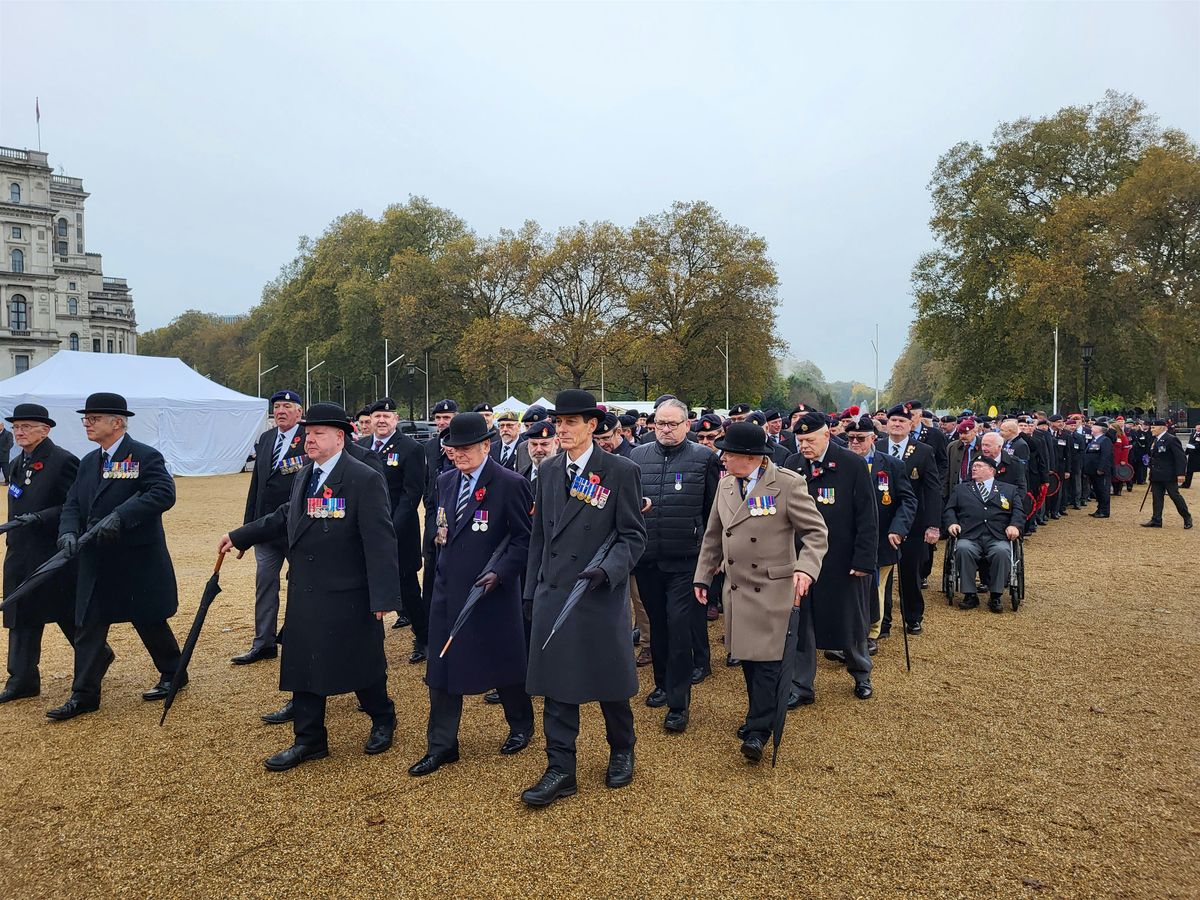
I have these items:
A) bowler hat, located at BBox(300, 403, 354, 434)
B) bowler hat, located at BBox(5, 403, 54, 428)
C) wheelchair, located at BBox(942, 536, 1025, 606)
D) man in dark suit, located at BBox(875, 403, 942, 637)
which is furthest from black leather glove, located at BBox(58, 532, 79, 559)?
wheelchair, located at BBox(942, 536, 1025, 606)

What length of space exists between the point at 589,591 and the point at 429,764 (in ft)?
4.81

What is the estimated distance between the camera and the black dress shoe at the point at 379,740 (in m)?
4.80

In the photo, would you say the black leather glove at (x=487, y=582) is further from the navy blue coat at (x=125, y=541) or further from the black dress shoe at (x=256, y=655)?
the black dress shoe at (x=256, y=655)

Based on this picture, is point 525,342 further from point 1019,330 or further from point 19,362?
point 19,362

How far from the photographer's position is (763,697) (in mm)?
4812

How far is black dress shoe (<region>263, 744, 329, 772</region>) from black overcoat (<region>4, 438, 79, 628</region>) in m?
2.40

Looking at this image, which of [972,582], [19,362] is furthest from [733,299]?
[19,362]

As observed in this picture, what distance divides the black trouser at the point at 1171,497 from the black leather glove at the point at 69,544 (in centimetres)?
1665

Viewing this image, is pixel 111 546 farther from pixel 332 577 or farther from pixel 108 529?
pixel 332 577

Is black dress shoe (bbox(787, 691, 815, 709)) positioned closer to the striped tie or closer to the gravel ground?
the gravel ground

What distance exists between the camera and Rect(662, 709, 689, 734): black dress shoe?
516 centimetres

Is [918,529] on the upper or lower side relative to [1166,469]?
lower

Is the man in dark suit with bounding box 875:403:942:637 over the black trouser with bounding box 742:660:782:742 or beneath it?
over

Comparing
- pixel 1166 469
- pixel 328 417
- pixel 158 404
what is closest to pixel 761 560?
pixel 328 417
